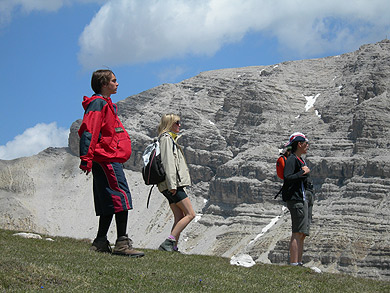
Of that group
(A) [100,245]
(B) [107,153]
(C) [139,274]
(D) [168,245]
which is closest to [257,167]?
(D) [168,245]

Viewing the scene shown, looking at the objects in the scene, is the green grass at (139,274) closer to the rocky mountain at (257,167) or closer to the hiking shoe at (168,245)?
the hiking shoe at (168,245)

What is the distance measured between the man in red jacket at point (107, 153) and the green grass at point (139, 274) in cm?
79

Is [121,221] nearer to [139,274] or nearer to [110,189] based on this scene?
[110,189]

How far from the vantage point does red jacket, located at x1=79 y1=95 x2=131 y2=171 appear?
13.6 m

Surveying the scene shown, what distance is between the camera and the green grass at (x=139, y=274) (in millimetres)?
11016

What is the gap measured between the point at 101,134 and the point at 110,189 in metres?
1.05

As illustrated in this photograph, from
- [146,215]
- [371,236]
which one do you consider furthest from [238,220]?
[371,236]

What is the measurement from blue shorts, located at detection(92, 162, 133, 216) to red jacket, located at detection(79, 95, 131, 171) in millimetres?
188

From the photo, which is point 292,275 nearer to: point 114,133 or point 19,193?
point 114,133

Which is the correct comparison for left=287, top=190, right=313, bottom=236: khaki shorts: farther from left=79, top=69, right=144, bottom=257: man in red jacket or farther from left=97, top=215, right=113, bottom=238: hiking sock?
left=97, top=215, right=113, bottom=238: hiking sock

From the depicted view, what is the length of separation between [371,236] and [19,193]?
72190 mm

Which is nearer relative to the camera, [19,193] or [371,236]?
[371,236]

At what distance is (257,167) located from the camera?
135 m

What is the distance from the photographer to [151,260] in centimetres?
1402
